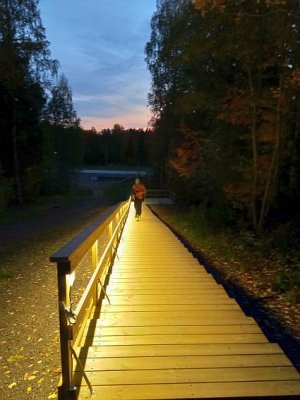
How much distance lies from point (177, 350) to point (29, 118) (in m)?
33.8

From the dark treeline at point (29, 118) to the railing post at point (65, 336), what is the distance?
53.3 feet

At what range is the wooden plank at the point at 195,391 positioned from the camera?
293 cm

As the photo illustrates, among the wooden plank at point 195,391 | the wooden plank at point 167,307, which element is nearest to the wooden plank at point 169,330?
the wooden plank at point 167,307

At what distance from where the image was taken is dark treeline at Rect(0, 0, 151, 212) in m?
20.1

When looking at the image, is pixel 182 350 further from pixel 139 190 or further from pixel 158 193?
pixel 158 193

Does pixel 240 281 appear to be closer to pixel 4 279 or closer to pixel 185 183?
pixel 4 279

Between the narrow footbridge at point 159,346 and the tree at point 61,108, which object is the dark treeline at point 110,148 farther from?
the narrow footbridge at point 159,346

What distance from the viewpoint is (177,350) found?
12.1 ft

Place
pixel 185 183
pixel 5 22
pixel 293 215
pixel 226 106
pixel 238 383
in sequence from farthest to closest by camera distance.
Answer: pixel 185 183 < pixel 5 22 < pixel 293 215 < pixel 226 106 < pixel 238 383

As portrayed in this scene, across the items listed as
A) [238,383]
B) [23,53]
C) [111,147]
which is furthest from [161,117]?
[111,147]

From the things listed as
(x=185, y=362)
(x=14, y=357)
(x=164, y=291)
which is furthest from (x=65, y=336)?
(x=164, y=291)

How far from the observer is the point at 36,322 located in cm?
598

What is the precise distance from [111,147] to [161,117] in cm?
9512

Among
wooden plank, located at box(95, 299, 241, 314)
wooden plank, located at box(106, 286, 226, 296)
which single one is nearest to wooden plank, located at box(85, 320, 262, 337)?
wooden plank, located at box(95, 299, 241, 314)
